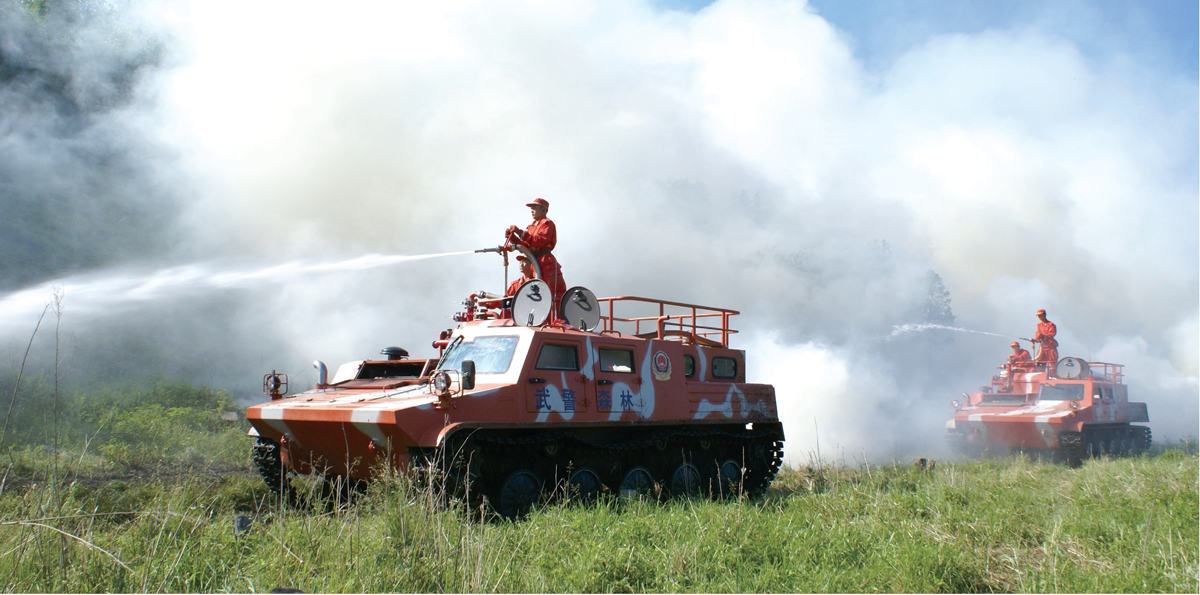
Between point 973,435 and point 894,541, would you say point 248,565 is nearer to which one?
point 894,541

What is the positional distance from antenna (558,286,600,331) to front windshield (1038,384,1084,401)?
44.4 feet

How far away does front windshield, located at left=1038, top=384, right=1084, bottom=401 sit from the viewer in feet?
60.2

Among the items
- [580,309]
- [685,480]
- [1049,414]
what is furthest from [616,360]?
[1049,414]

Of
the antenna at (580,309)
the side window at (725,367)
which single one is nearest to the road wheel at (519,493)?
the antenna at (580,309)

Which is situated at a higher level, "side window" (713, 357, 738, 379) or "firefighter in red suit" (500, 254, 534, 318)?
"firefighter in red suit" (500, 254, 534, 318)

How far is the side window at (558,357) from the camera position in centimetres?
867

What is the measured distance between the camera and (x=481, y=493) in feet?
25.6

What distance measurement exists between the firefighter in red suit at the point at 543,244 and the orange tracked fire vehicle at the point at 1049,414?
12.1 meters

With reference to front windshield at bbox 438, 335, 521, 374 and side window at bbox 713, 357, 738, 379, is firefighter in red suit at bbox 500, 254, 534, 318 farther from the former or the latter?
side window at bbox 713, 357, 738, 379

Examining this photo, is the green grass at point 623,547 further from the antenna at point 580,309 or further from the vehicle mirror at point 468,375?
the antenna at point 580,309

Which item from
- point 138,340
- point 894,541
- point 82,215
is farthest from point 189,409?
point 894,541

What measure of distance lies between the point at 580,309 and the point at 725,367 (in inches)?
112

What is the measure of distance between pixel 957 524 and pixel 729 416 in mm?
4422

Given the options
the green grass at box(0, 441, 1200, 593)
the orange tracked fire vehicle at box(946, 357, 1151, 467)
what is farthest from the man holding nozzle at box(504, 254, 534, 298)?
the orange tracked fire vehicle at box(946, 357, 1151, 467)
